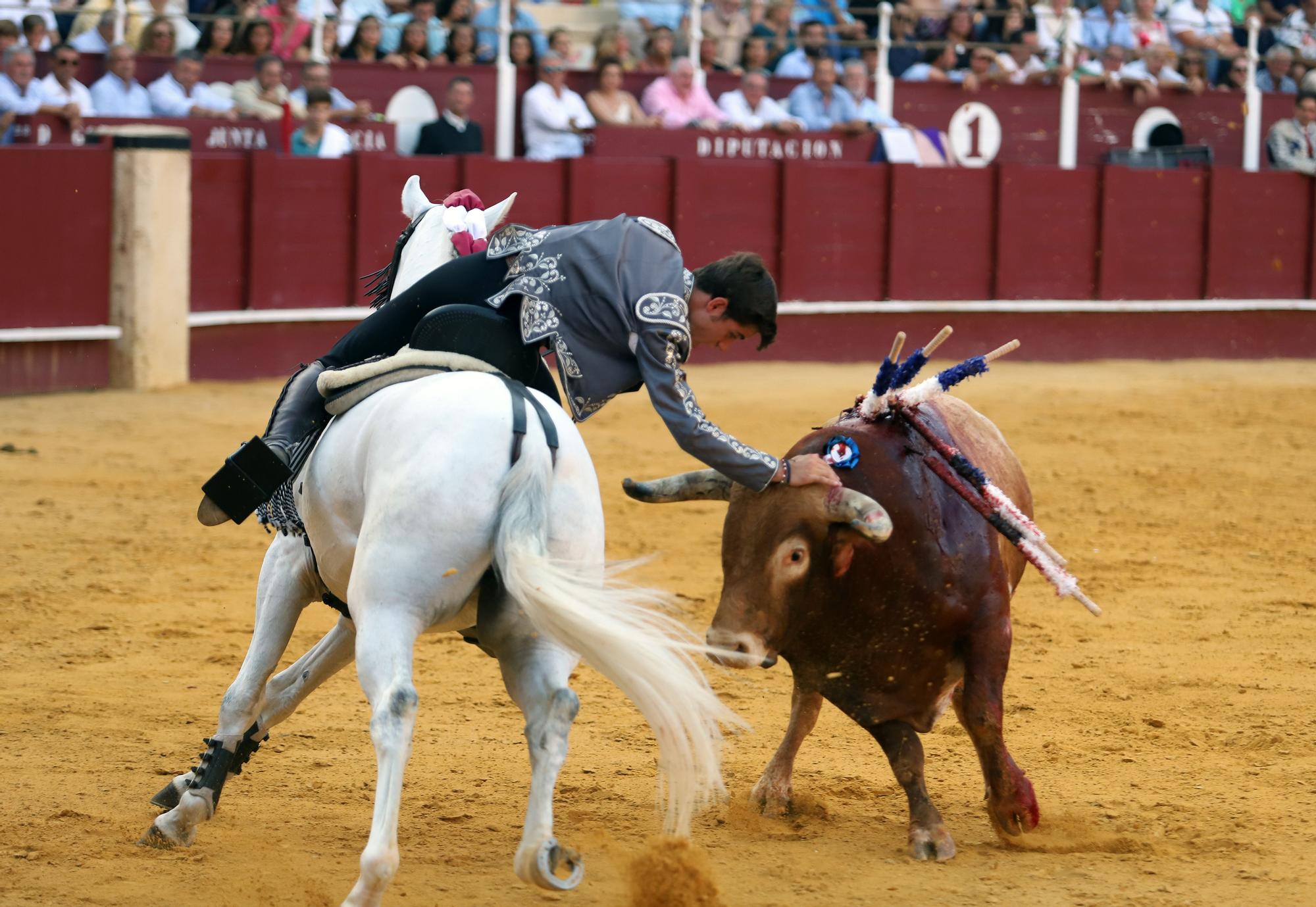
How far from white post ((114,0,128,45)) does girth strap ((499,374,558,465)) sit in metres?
8.20

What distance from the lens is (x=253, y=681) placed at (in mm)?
3779

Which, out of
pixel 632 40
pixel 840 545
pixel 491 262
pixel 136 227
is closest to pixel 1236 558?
pixel 840 545

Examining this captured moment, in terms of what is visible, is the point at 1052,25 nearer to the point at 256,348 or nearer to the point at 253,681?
the point at 256,348

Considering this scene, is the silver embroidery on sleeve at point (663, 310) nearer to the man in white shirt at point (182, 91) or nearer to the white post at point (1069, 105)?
the man in white shirt at point (182, 91)

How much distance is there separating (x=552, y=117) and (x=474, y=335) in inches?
354

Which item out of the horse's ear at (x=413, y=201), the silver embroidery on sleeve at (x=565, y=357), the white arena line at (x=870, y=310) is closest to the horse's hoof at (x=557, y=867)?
the silver embroidery on sleeve at (x=565, y=357)

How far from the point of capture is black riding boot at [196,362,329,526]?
136 inches

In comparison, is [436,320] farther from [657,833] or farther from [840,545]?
[657,833]

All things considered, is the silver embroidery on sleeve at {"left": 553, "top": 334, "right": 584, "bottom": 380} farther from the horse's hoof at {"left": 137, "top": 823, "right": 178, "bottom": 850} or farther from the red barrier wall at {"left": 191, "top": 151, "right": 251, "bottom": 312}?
the red barrier wall at {"left": 191, "top": 151, "right": 251, "bottom": 312}

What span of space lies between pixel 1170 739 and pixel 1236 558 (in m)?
2.60

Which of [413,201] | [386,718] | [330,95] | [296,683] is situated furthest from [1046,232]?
A: [386,718]

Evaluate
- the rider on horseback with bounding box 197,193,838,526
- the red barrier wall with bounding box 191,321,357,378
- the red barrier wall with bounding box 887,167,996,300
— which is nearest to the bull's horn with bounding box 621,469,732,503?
the rider on horseback with bounding box 197,193,838,526

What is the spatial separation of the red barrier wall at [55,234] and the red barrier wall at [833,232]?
504cm

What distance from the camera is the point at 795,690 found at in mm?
4234
